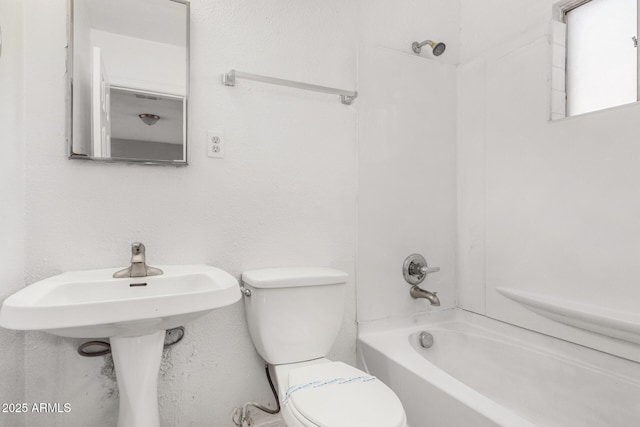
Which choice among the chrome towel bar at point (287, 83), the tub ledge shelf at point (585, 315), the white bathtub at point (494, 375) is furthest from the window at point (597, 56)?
the white bathtub at point (494, 375)

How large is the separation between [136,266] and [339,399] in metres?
0.82

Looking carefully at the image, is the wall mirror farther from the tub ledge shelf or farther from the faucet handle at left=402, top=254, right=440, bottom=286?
the tub ledge shelf

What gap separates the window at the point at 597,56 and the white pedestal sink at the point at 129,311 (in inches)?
65.0

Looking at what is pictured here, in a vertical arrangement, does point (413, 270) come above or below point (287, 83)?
below

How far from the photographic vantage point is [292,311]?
1.42 meters

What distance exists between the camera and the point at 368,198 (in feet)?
5.94

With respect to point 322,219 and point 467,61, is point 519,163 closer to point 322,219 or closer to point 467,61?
point 467,61

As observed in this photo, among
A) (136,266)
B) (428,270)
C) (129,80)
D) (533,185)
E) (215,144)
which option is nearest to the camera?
(136,266)

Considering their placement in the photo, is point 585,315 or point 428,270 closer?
point 585,315

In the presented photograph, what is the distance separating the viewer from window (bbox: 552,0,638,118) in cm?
141

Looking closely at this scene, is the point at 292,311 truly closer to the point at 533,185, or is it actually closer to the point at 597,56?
the point at 533,185

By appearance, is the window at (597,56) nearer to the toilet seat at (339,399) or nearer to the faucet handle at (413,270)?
the faucet handle at (413,270)

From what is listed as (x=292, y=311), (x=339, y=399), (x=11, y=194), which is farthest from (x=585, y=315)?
(x=11, y=194)

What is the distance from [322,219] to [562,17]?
1.44 metres
